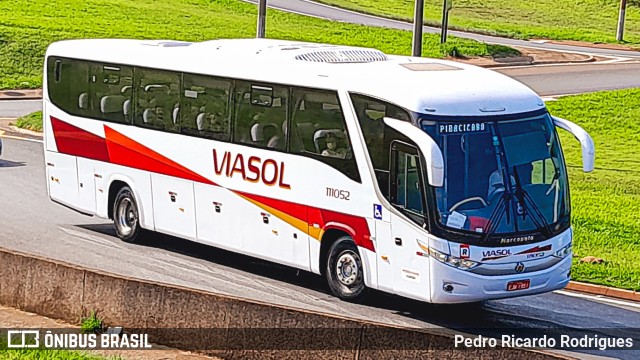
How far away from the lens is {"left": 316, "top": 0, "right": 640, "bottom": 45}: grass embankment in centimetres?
6464

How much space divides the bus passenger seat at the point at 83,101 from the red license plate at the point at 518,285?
28.5 feet

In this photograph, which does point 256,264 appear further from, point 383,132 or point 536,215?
point 536,215

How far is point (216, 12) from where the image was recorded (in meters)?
65.1

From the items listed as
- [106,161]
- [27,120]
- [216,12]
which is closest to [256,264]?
[106,161]

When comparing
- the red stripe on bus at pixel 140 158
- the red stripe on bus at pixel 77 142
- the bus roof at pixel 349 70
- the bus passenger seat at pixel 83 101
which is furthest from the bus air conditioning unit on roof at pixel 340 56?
the bus passenger seat at pixel 83 101

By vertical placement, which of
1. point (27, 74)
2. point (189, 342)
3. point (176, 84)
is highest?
point (176, 84)

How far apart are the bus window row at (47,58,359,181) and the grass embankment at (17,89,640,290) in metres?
4.54

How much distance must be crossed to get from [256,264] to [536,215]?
16.8 ft

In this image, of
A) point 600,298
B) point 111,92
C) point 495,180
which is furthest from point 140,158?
point 600,298

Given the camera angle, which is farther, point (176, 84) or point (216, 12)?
point (216, 12)

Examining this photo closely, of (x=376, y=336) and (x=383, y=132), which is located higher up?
(x=383, y=132)

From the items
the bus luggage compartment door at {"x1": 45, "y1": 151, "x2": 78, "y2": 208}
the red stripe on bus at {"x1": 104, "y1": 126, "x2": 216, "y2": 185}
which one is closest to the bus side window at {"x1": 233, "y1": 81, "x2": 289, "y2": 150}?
the red stripe on bus at {"x1": 104, "y1": 126, "x2": 216, "y2": 185}

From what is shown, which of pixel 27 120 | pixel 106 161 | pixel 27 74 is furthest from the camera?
pixel 27 74

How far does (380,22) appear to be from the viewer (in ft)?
212
